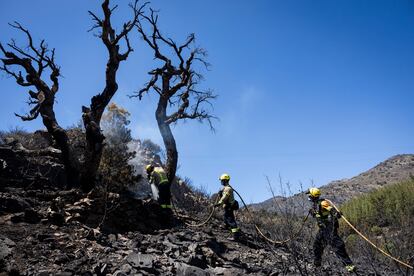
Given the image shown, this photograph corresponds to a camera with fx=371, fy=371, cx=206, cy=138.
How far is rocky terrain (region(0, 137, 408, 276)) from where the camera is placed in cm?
702

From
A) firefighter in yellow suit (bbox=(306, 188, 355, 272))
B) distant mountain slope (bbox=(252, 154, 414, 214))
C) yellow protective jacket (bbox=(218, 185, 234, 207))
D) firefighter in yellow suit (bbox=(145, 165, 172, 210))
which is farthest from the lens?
distant mountain slope (bbox=(252, 154, 414, 214))

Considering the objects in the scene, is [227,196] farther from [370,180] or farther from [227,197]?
[370,180]

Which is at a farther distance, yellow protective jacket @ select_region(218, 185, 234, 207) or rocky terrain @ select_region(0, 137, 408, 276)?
yellow protective jacket @ select_region(218, 185, 234, 207)

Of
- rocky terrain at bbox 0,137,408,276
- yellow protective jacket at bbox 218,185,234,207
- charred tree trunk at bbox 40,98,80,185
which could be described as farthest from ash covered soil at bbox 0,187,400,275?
charred tree trunk at bbox 40,98,80,185

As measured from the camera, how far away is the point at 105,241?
27.8ft

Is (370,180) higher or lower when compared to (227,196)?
higher

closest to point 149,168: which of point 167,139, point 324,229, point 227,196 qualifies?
point 167,139

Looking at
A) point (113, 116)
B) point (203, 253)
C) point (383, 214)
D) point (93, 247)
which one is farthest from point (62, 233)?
point (113, 116)

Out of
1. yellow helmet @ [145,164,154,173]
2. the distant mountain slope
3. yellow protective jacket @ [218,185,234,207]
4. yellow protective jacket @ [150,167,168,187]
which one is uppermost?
the distant mountain slope

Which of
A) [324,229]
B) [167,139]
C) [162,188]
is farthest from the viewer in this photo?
[167,139]

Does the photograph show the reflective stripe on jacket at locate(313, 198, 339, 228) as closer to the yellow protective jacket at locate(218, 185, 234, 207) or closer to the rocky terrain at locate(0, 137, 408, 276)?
the rocky terrain at locate(0, 137, 408, 276)

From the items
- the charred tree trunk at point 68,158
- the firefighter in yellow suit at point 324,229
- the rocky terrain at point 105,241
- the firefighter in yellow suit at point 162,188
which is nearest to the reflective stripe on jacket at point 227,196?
the rocky terrain at point 105,241

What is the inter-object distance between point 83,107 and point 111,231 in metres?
4.37

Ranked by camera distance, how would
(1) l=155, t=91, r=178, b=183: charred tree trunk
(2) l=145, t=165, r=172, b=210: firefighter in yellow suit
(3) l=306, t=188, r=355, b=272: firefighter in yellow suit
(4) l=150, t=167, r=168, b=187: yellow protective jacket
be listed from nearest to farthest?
(3) l=306, t=188, r=355, b=272: firefighter in yellow suit < (2) l=145, t=165, r=172, b=210: firefighter in yellow suit < (4) l=150, t=167, r=168, b=187: yellow protective jacket < (1) l=155, t=91, r=178, b=183: charred tree trunk
